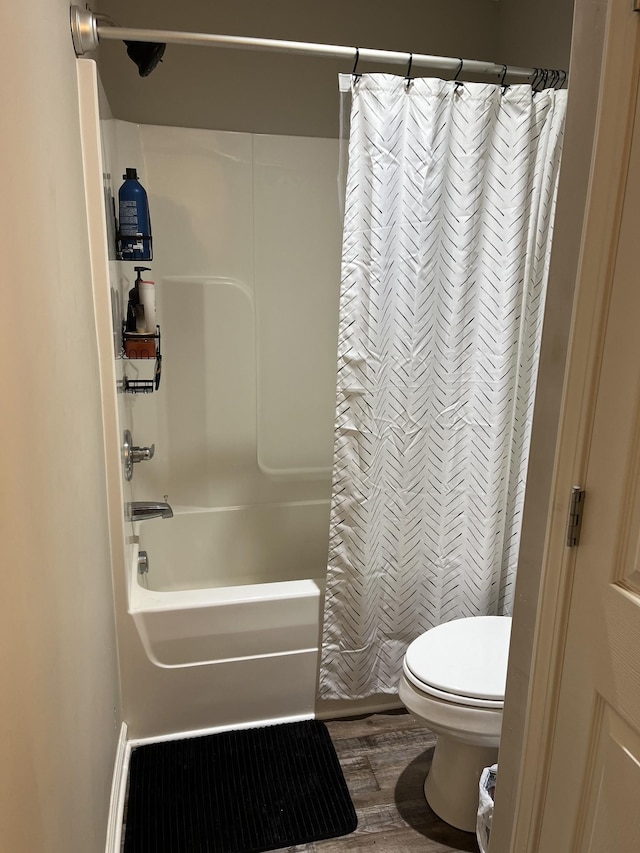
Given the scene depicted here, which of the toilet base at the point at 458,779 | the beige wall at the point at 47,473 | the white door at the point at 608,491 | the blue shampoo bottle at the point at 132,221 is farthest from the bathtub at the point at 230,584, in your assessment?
the white door at the point at 608,491

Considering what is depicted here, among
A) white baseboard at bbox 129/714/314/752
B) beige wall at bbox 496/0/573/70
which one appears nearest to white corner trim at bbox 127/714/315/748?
white baseboard at bbox 129/714/314/752

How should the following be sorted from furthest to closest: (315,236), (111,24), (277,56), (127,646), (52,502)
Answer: (315,236)
(277,56)
(127,646)
(111,24)
(52,502)

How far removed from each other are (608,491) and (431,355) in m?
1.01

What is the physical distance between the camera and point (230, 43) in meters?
1.62

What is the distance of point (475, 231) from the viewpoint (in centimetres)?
179

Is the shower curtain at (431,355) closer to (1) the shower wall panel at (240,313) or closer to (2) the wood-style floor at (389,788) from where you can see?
(2) the wood-style floor at (389,788)

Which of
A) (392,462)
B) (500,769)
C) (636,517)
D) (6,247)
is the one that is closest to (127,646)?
(392,462)

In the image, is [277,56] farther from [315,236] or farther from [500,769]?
[500,769]

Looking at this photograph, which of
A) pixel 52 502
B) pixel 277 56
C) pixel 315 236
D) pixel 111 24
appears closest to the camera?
pixel 52 502

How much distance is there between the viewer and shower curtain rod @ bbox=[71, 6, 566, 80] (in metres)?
1.48

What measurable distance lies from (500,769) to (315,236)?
2.01 meters

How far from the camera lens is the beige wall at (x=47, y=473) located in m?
0.78

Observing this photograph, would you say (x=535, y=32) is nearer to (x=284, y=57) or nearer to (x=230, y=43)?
(x=284, y=57)

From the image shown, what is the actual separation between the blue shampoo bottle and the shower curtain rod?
0.36m
